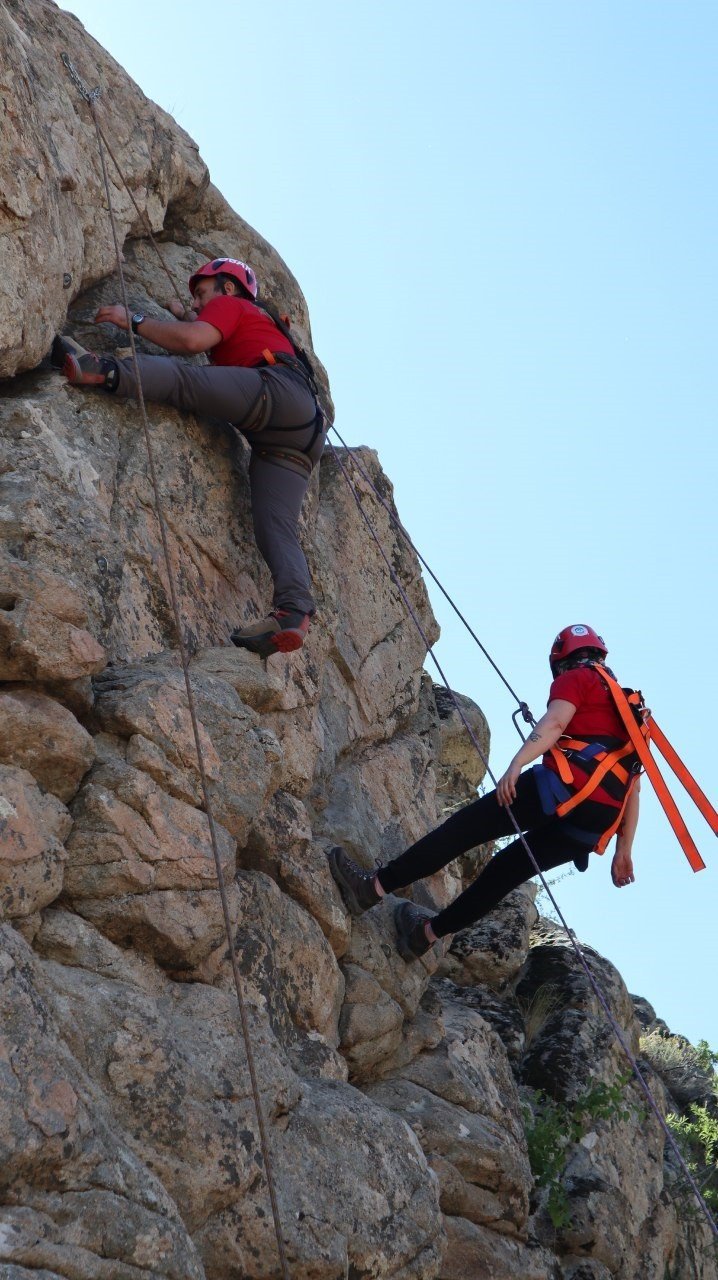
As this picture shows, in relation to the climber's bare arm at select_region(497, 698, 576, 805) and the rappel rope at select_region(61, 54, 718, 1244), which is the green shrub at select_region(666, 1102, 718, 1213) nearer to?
the rappel rope at select_region(61, 54, 718, 1244)

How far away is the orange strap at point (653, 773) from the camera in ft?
26.2

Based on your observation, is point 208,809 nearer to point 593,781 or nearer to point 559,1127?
point 593,781

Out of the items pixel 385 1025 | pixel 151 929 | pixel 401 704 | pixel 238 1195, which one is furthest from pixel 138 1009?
pixel 401 704

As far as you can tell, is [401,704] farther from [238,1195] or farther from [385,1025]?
[238,1195]

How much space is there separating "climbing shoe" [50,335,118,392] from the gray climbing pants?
75mm

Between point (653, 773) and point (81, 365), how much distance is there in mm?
4210

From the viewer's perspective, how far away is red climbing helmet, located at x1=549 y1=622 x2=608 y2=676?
8359mm

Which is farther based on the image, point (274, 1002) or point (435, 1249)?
point (274, 1002)

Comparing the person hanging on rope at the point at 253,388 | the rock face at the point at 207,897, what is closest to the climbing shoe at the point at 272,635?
the person hanging on rope at the point at 253,388

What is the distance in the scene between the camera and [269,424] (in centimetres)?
842

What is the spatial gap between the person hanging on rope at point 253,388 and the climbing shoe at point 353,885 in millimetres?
1358

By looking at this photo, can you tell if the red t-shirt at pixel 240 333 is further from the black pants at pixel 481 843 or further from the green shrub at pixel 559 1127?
the green shrub at pixel 559 1127

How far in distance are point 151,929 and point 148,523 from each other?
2882 millimetres

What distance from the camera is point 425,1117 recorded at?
7500mm
